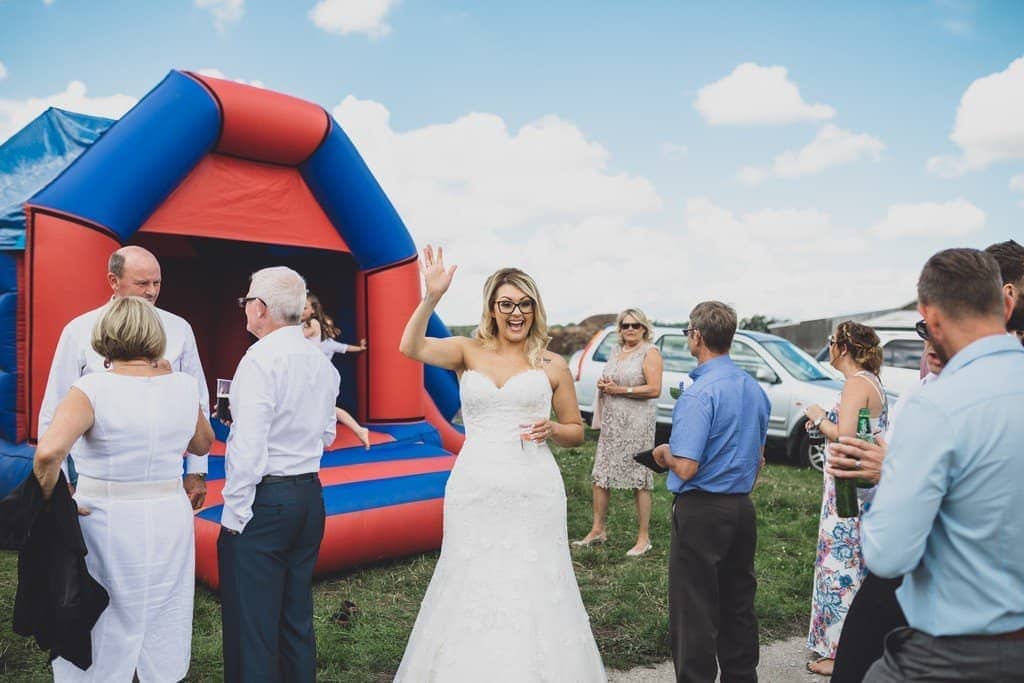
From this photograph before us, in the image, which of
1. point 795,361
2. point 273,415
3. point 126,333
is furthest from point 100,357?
point 795,361

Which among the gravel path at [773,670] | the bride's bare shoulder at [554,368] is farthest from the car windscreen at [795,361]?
the bride's bare shoulder at [554,368]

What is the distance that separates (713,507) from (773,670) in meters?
1.40

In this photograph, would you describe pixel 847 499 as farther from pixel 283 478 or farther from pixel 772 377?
pixel 772 377

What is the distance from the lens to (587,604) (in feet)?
15.6

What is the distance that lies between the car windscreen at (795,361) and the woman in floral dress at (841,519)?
6.10 metres

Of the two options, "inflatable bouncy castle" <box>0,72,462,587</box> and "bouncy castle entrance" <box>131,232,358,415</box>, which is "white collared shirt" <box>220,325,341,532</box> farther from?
"bouncy castle entrance" <box>131,232,358,415</box>

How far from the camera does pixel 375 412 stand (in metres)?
6.70

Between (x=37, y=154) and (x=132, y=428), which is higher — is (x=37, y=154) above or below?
above

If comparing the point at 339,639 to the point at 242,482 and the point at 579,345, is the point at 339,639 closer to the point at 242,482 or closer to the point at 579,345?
the point at 242,482

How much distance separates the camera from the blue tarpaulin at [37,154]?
212 inches

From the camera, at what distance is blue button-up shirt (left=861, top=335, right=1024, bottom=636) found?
5.50ft

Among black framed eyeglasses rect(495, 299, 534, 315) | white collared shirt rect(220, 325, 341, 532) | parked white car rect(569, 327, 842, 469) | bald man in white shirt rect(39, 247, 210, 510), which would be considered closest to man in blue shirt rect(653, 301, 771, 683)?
black framed eyeglasses rect(495, 299, 534, 315)

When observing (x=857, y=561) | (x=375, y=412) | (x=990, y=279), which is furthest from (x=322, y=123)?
(x=990, y=279)

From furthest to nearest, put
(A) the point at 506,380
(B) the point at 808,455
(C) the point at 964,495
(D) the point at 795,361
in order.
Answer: (D) the point at 795,361 → (B) the point at 808,455 → (A) the point at 506,380 → (C) the point at 964,495
